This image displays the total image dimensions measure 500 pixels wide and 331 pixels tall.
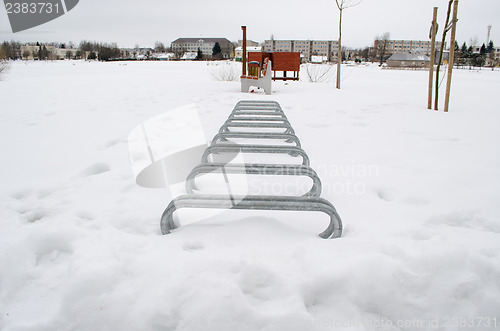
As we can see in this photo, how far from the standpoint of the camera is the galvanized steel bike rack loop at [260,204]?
175cm

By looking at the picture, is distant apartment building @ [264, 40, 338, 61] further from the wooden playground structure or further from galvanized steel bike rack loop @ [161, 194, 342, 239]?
galvanized steel bike rack loop @ [161, 194, 342, 239]

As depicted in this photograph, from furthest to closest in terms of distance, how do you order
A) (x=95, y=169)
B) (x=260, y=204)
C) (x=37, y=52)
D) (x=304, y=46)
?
(x=304, y=46) → (x=37, y=52) → (x=95, y=169) → (x=260, y=204)

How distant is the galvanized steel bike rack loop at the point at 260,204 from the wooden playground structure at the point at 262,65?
752cm

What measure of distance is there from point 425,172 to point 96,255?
8.60 ft

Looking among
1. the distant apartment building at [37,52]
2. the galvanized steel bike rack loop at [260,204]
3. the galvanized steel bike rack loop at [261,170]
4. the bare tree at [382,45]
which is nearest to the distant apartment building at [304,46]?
the bare tree at [382,45]

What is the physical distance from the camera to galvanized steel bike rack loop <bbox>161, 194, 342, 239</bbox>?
175 cm

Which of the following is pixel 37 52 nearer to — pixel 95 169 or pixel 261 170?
pixel 95 169

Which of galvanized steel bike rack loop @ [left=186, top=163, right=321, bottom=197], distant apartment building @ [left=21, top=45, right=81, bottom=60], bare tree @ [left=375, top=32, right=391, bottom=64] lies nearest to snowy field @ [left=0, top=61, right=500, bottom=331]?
galvanized steel bike rack loop @ [left=186, top=163, right=321, bottom=197]

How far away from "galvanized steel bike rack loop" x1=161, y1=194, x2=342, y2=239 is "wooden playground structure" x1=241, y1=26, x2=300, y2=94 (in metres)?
7.52

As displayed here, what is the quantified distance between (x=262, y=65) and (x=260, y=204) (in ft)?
38.5

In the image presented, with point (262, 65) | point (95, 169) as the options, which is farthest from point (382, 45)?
point (95, 169)

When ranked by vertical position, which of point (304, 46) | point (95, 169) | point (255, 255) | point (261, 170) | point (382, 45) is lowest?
point (255, 255)

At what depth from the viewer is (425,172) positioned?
284cm

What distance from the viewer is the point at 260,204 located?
5.85 ft
